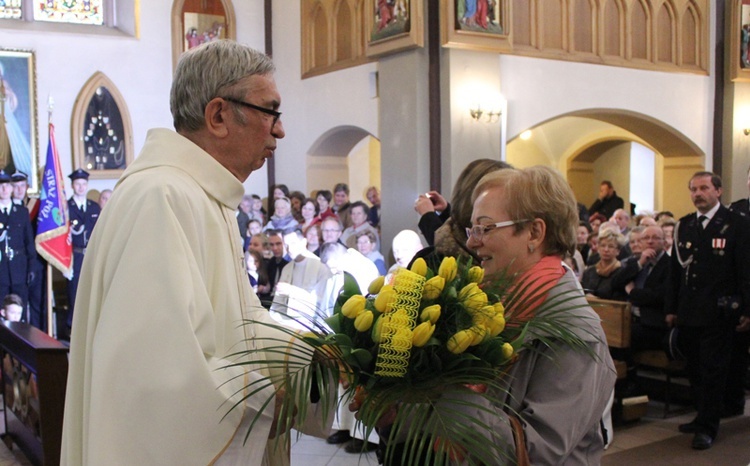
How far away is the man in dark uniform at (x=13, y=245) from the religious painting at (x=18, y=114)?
328 centimetres

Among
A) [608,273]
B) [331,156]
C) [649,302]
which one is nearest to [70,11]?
[331,156]

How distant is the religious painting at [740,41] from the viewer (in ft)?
39.0

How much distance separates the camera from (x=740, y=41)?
39.0 ft

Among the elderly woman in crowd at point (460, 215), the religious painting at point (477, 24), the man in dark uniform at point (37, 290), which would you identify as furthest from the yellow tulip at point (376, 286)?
the man in dark uniform at point (37, 290)

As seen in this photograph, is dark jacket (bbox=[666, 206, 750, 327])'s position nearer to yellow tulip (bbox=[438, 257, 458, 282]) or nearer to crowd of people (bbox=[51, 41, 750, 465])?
crowd of people (bbox=[51, 41, 750, 465])

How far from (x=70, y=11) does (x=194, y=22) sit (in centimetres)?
196

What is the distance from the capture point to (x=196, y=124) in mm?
1938

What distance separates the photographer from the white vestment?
5.28 ft

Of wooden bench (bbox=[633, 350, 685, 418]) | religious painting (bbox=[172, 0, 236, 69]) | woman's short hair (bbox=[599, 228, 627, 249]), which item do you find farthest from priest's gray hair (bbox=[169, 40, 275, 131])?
religious painting (bbox=[172, 0, 236, 69])

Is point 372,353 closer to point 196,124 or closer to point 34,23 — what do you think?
point 196,124

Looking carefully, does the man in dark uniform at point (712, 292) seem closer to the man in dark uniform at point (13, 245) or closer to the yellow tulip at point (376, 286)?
the yellow tulip at point (376, 286)

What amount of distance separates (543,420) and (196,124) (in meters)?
1.05

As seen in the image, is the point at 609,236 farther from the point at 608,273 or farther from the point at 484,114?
the point at 484,114

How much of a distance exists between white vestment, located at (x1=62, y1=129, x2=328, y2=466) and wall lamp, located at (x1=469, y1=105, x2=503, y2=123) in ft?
26.6
